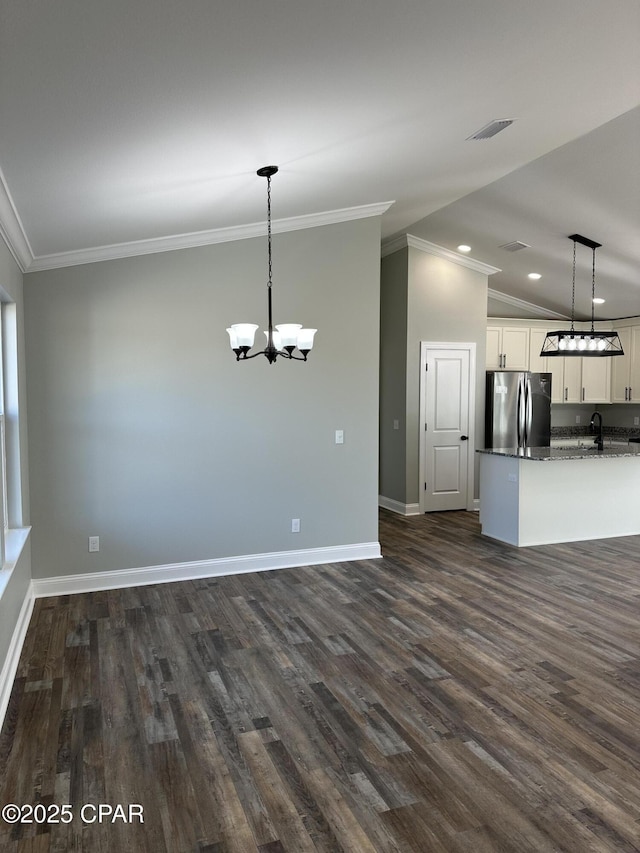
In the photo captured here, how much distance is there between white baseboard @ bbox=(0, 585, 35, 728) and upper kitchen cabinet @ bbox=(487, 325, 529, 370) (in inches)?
240

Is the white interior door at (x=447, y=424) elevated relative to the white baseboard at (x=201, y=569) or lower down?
elevated

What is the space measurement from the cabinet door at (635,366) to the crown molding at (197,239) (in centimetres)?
500

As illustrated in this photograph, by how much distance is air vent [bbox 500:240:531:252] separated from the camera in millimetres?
6578

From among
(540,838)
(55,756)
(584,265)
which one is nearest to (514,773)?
(540,838)

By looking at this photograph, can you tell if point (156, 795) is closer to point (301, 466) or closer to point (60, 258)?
point (301, 466)

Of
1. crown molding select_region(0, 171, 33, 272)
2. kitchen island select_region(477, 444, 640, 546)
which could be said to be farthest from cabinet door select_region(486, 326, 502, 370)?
crown molding select_region(0, 171, 33, 272)

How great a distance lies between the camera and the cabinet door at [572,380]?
8.65 m

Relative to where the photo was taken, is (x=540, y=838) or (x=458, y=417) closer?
(x=540, y=838)

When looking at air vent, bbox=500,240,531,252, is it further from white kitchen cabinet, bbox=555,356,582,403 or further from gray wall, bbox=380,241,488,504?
white kitchen cabinet, bbox=555,356,582,403

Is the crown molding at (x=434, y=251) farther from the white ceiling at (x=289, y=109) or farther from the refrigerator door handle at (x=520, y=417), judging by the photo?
the white ceiling at (x=289, y=109)

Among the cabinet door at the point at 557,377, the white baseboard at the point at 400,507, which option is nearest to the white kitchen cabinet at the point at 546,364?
the cabinet door at the point at 557,377

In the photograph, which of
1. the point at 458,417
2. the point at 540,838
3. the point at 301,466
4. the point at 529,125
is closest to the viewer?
the point at 540,838

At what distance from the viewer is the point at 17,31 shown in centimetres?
165

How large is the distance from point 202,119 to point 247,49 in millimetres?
581
